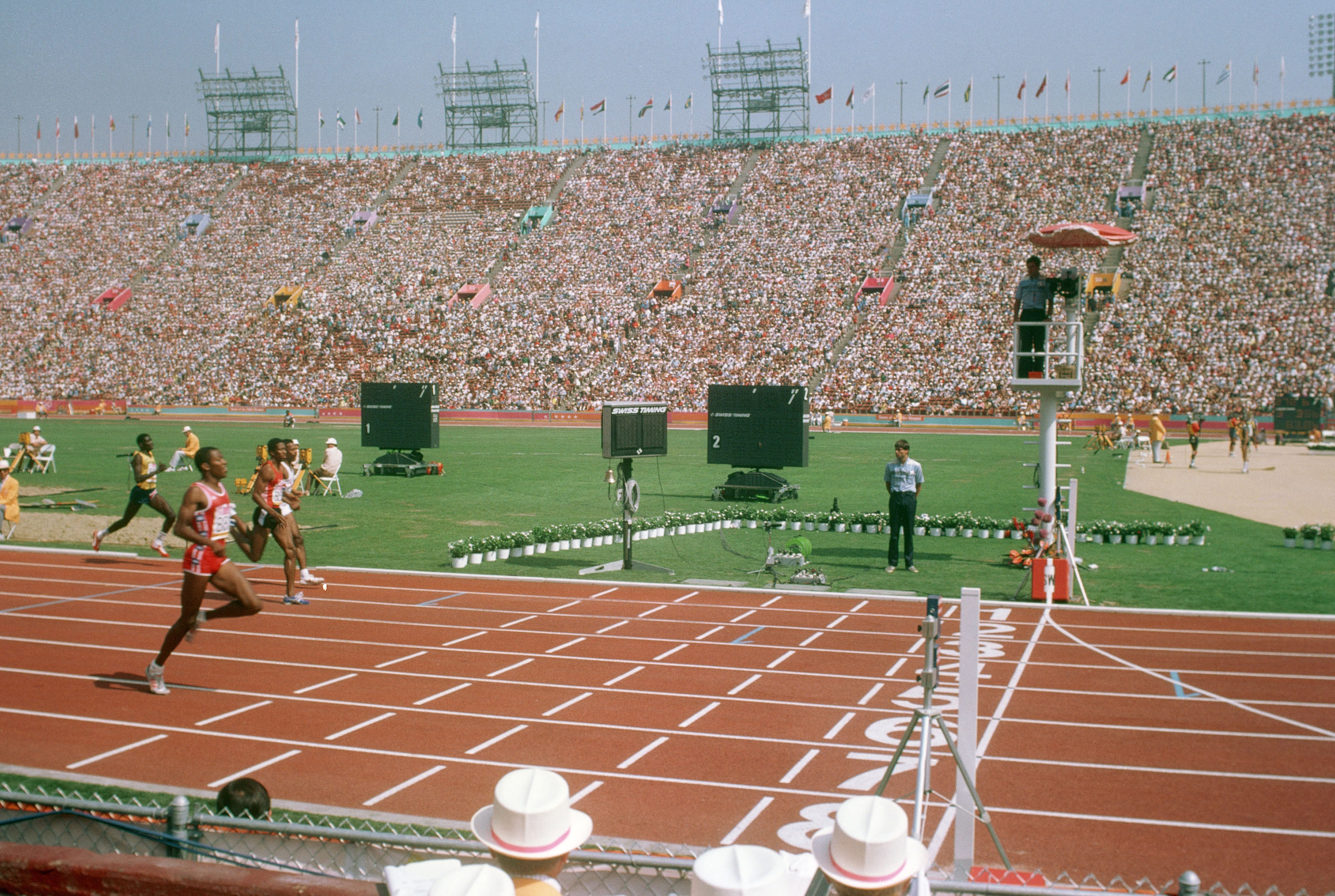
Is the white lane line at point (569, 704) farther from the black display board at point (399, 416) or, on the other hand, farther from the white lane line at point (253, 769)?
the black display board at point (399, 416)

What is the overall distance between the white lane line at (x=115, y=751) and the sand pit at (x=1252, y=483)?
19.9m

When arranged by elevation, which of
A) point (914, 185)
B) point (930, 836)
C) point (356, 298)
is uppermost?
point (914, 185)

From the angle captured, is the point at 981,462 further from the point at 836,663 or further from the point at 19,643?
the point at 19,643

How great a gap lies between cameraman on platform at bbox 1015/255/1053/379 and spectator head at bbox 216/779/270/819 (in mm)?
13263

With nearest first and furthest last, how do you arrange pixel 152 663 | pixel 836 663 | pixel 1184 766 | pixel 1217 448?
pixel 1184 766, pixel 152 663, pixel 836 663, pixel 1217 448

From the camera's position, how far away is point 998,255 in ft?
187

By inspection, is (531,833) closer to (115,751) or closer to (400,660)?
(115,751)

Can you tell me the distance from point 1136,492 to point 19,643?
2348 cm

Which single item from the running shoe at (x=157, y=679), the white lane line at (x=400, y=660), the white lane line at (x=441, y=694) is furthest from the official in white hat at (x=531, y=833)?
the white lane line at (x=400, y=660)

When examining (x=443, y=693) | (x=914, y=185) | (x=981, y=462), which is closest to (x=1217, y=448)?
(x=981, y=462)

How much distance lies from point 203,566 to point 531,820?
763 centimetres

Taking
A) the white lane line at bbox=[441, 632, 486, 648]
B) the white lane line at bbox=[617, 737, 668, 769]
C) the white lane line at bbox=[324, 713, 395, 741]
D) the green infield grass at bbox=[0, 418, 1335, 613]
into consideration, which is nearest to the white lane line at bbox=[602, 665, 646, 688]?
the white lane line at bbox=[617, 737, 668, 769]

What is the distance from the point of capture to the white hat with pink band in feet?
8.75

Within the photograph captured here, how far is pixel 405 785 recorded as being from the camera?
24.8 ft
